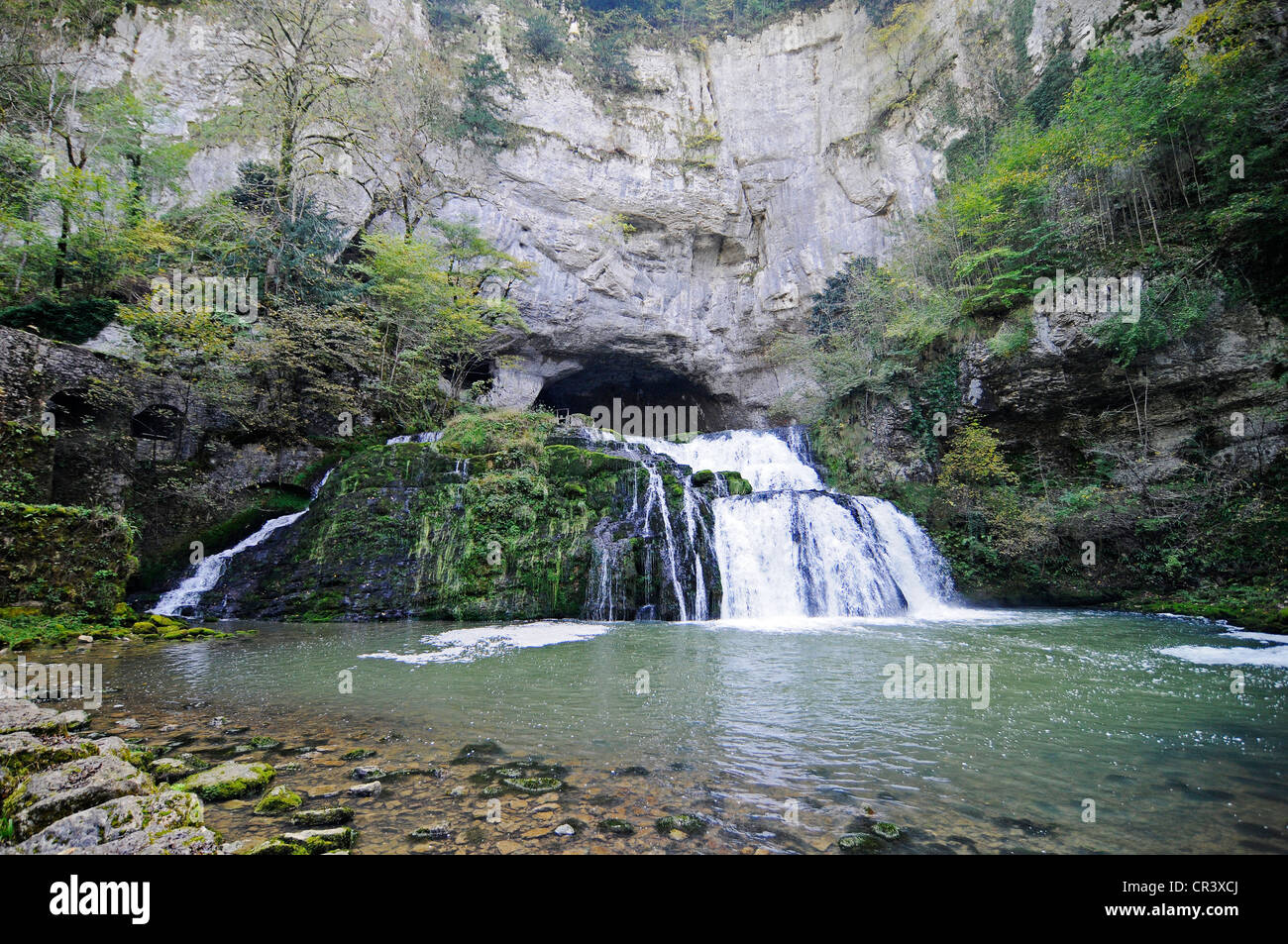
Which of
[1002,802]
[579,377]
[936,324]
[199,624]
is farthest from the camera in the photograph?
[579,377]

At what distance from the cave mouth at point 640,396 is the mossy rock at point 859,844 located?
22820 millimetres

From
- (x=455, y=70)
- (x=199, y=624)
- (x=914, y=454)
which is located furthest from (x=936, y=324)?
(x=455, y=70)

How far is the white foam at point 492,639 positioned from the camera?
6.23 m

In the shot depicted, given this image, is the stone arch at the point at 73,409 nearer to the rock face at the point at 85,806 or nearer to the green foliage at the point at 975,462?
the rock face at the point at 85,806

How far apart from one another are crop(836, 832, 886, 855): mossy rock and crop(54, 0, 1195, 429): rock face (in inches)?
745

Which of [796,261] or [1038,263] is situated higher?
[796,261]

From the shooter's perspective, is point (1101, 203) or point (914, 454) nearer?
point (1101, 203)

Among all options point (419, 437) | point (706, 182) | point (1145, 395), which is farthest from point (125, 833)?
point (706, 182)

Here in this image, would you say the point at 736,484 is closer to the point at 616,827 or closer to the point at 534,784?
the point at 534,784

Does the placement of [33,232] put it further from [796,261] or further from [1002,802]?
[796,261]

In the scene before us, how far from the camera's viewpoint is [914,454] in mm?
14578

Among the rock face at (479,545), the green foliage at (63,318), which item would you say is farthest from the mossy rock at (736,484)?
the green foliage at (63,318)
